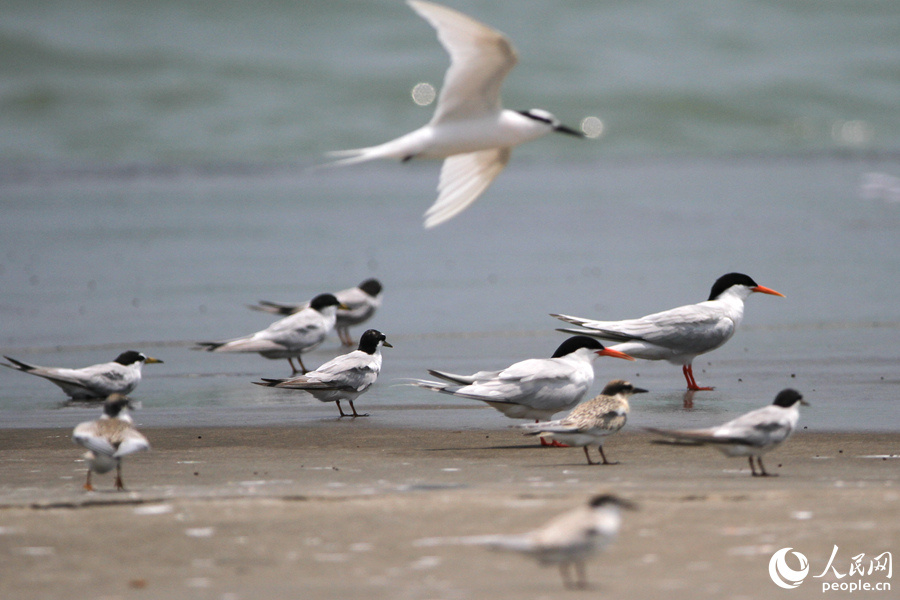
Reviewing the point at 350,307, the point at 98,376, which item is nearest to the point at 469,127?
the point at 98,376

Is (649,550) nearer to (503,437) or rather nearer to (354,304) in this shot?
(503,437)

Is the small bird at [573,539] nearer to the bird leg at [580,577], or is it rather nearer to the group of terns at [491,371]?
the bird leg at [580,577]

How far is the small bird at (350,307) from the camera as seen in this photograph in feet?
36.3

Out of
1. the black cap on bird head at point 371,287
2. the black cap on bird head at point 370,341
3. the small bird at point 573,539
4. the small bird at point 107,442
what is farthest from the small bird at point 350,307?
the small bird at point 573,539

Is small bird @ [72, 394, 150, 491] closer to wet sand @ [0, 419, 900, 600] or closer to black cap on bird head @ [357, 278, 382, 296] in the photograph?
wet sand @ [0, 419, 900, 600]

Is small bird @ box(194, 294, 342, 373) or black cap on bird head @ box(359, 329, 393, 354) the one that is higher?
black cap on bird head @ box(359, 329, 393, 354)

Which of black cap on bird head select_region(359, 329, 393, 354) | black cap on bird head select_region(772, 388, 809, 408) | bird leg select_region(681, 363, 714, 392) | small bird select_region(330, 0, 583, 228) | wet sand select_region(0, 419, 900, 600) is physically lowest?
wet sand select_region(0, 419, 900, 600)

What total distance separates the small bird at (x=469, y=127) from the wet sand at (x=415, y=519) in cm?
270

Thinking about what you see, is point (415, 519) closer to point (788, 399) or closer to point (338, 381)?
point (788, 399)

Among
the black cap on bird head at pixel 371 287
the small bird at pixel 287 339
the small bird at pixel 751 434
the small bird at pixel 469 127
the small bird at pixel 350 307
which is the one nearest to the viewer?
the small bird at pixel 751 434

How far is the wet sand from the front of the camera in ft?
12.9

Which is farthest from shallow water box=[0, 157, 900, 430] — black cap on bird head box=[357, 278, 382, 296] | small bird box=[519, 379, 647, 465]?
small bird box=[519, 379, 647, 465]

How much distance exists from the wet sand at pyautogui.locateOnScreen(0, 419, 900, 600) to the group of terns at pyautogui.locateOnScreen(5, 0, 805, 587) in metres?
0.22

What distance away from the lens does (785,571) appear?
157 inches
